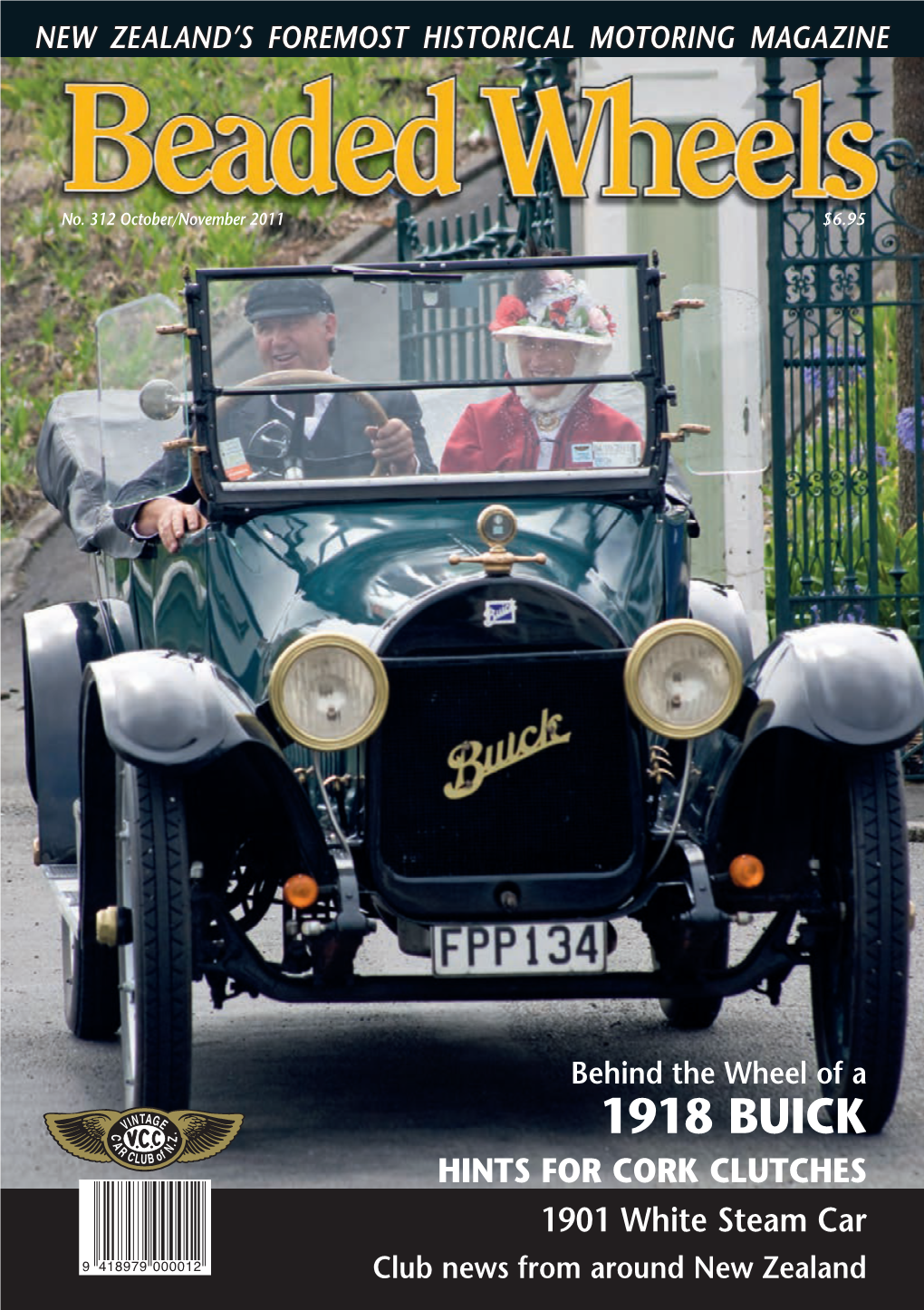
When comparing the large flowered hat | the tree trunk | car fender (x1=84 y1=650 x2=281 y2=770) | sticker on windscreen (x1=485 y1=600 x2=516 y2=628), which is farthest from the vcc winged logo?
the tree trunk

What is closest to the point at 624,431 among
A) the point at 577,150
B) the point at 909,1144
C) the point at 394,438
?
the point at 394,438

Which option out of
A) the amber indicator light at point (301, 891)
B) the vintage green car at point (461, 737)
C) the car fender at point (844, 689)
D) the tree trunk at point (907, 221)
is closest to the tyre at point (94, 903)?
the vintage green car at point (461, 737)

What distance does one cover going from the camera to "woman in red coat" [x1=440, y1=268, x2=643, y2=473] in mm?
5480

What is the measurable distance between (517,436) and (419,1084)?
1.64 meters

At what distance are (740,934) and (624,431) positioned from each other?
7.16ft

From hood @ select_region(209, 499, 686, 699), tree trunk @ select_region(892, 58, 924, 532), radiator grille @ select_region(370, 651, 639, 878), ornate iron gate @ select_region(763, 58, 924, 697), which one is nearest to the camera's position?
radiator grille @ select_region(370, 651, 639, 878)

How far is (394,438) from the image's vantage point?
5.47 m

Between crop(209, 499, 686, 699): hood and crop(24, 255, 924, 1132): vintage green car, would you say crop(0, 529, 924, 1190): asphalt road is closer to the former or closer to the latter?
crop(24, 255, 924, 1132): vintage green car

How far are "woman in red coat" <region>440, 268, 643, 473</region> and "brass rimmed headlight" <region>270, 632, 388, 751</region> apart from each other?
3.50ft

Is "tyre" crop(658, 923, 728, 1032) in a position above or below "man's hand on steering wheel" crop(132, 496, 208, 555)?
below

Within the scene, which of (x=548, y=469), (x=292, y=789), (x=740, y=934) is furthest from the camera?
(x=740, y=934)

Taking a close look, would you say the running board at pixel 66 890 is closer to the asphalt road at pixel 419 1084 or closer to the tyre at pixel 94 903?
the tyre at pixel 94 903

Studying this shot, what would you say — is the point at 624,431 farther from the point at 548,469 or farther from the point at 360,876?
the point at 360,876

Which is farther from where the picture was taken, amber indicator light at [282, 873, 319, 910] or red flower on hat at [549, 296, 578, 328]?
red flower on hat at [549, 296, 578, 328]
